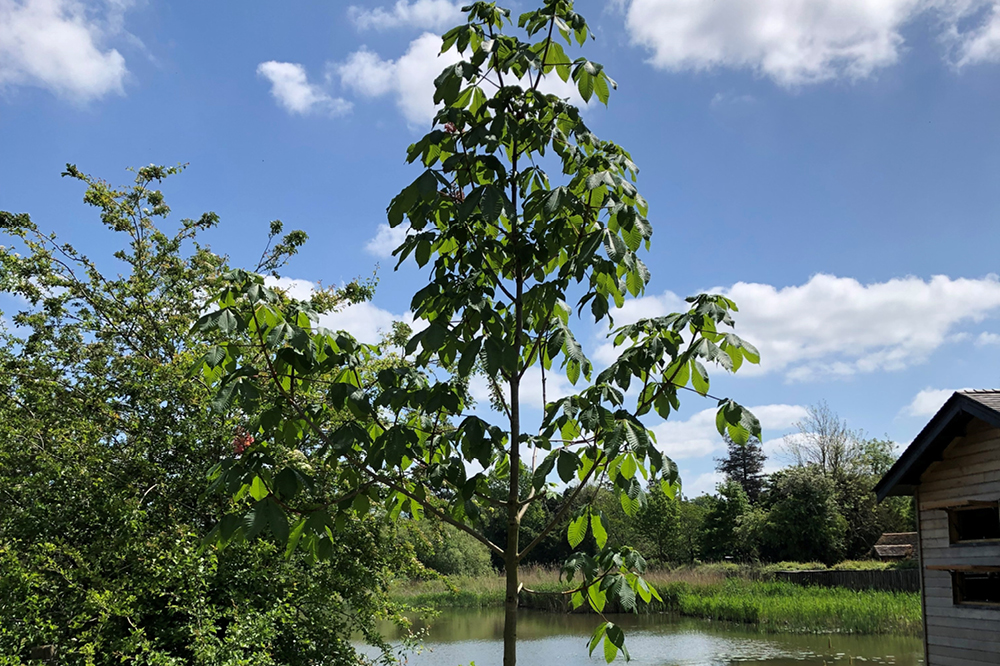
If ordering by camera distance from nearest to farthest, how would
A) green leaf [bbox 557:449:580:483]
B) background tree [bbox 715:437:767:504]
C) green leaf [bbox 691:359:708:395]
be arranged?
green leaf [bbox 557:449:580:483], green leaf [bbox 691:359:708:395], background tree [bbox 715:437:767:504]

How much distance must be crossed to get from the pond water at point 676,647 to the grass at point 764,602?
0.46 metres

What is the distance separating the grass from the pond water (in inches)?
18.0

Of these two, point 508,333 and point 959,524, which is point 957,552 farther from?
point 508,333

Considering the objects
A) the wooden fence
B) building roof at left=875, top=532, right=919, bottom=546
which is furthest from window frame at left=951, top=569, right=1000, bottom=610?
building roof at left=875, top=532, right=919, bottom=546

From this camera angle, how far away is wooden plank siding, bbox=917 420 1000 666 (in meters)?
7.76

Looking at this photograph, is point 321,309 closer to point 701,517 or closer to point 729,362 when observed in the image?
point 729,362

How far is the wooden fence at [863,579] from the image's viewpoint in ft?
60.5

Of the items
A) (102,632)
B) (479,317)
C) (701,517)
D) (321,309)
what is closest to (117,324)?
(102,632)

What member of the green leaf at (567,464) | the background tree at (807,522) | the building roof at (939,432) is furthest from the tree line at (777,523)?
the green leaf at (567,464)

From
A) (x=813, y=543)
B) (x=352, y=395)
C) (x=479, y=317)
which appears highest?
(x=479, y=317)

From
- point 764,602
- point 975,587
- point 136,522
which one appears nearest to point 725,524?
point 764,602

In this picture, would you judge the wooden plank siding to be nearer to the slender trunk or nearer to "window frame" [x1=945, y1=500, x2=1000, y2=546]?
"window frame" [x1=945, y1=500, x2=1000, y2=546]

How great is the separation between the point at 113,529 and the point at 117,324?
115 inches

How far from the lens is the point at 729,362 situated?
6.49 feet
